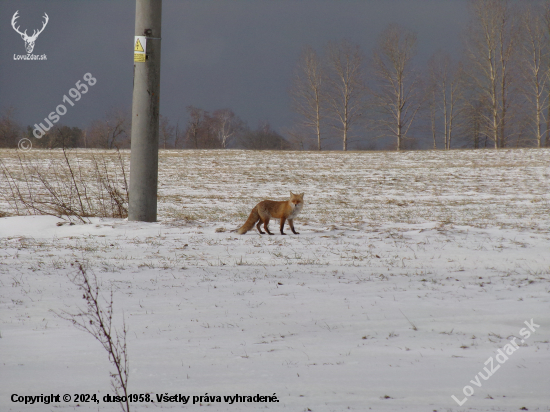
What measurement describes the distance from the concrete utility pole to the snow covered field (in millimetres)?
539

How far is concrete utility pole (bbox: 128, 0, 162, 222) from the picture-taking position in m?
8.83

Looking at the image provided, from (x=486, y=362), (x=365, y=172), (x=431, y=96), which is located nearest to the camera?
(x=486, y=362)

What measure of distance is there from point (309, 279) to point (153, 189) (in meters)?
4.75

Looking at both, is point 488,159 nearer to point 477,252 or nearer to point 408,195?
point 408,195

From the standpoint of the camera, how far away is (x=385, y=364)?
10.9 feet

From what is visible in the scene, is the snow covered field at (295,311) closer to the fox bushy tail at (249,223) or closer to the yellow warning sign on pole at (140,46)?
the fox bushy tail at (249,223)

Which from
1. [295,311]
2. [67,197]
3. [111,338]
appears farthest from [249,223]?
[67,197]

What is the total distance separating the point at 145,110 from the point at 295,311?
6027 millimetres

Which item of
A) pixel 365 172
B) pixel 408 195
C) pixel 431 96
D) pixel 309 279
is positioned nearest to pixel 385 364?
pixel 309 279

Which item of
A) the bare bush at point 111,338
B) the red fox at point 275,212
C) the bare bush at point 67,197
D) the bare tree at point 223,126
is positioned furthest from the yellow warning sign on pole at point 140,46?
the bare tree at point 223,126

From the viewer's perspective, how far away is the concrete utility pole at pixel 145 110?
8.83m

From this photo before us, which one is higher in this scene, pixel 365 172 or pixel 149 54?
pixel 149 54

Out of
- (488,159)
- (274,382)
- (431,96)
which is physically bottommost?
(274,382)

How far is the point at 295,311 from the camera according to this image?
443 centimetres
